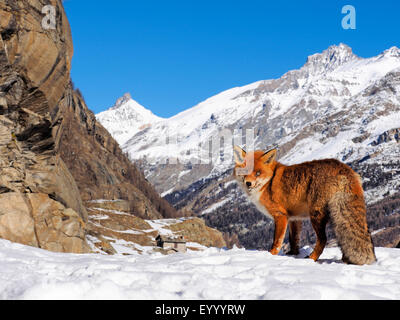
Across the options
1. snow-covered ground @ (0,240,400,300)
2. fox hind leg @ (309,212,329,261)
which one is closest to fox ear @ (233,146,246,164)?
fox hind leg @ (309,212,329,261)

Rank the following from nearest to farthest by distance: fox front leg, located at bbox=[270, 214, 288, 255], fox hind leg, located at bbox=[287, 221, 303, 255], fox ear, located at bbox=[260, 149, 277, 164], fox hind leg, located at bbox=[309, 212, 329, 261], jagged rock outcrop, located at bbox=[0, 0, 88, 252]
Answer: fox hind leg, located at bbox=[309, 212, 329, 261] < fox front leg, located at bbox=[270, 214, 288, 255] < fox ear, located at bbox=[260, 149, 277, 164] < fox hind leg, located at bbox=[287, 221, 303, 255] < jagged rock outcrop, located at bbox=[0, 0, 88, 252]

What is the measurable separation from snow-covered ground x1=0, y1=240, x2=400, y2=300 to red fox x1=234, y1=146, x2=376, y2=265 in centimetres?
81

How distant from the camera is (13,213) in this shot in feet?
76.2

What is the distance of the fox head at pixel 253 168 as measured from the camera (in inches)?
499

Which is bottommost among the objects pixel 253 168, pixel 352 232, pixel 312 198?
pixel 352 232

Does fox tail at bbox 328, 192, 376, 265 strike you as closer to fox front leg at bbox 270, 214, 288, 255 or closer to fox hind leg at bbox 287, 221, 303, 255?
fox front leg at bbox 270, 214, 288, 255

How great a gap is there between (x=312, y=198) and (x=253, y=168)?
6.23ft

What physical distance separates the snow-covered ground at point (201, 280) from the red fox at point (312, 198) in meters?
0.81

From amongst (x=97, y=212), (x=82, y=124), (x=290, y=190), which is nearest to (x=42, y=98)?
Result: (x=290, y=190)

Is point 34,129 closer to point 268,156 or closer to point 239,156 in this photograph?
point 239,156

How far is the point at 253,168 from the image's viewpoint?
12.8 metres

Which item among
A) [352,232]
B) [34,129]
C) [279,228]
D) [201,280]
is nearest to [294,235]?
[279,228]

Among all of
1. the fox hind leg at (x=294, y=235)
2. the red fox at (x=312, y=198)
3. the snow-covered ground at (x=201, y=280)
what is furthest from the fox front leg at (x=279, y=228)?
the snow-covered ground at (x=201, y=280)

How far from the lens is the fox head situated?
41.6 ft
